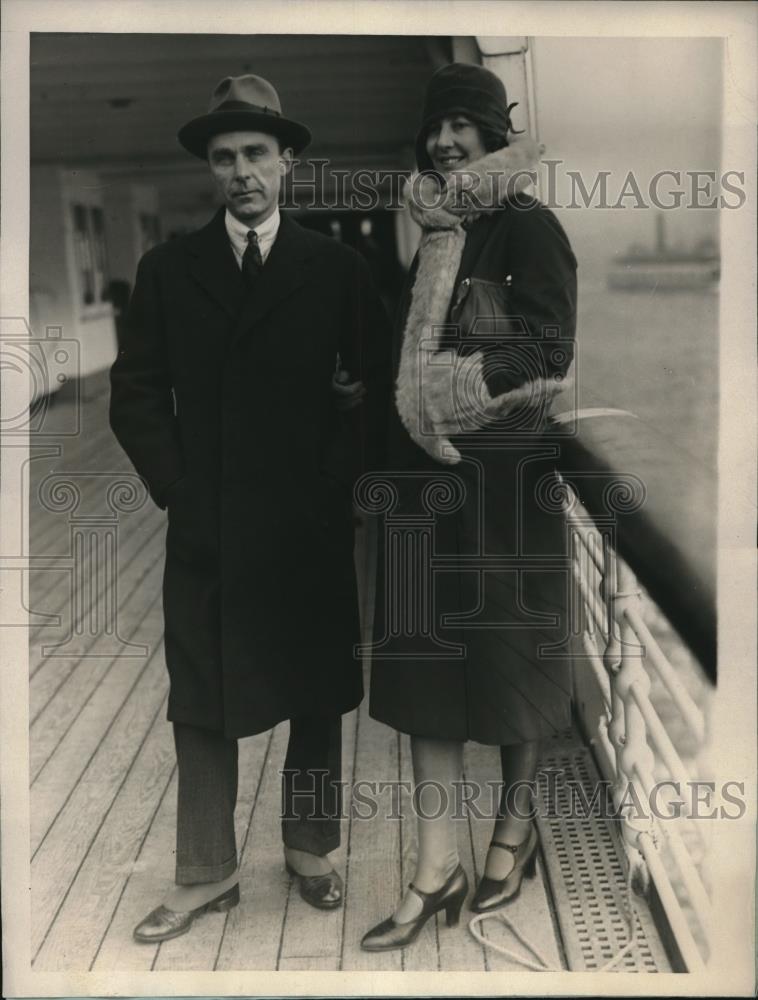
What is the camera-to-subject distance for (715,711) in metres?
2.88

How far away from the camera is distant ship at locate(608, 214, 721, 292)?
2730mm

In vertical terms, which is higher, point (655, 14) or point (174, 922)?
point (655, 14)

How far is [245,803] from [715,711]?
3.67ft

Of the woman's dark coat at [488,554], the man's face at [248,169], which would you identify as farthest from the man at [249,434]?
the woman's dark coat at [488,554]

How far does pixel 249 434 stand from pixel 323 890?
1059mm

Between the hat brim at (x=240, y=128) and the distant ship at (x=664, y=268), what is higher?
the hat brim at (x=240, y=128)

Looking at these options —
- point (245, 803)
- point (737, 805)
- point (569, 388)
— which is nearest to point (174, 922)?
point (245, 803)

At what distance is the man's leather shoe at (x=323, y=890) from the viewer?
286cm

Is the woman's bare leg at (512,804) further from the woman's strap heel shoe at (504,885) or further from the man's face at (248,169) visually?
the man's face at (248,169)

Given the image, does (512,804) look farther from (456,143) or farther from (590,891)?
(456,143)

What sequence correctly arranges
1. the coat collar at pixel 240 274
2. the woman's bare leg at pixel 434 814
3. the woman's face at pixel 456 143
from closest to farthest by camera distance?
the woman's face at pixel 456 143 < the coat collar at pixel 240 274 < the woman's bare leg at pixel 434 814

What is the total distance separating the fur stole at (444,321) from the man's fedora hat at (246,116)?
0.94 ft

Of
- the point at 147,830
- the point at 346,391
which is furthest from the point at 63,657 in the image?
the point at 346,391

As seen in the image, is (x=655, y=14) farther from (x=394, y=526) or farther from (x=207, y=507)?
(x=207, y=507)
